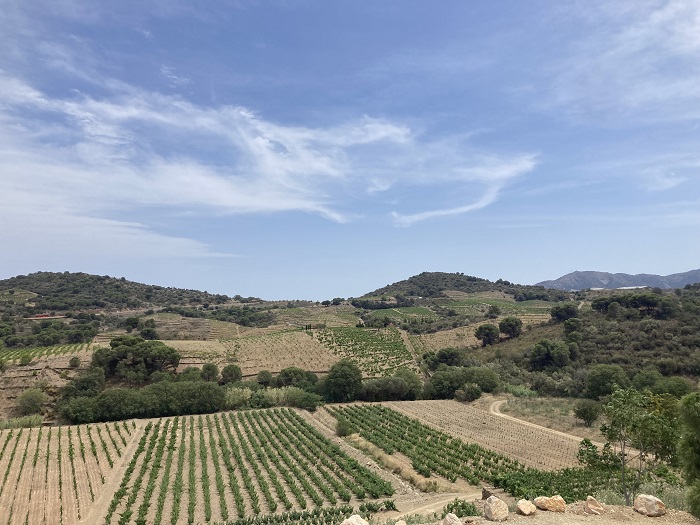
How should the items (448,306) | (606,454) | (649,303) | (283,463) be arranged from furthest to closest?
(448,306) < (649,303) < (283,463) < (606,454)

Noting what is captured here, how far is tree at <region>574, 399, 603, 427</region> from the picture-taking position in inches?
1788

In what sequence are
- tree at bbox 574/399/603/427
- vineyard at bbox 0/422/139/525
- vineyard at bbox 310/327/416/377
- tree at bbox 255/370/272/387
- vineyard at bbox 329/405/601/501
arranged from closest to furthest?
vineyard at bbox 329/405/601/501
vineyard at bbox 0/422/139/525
tree at bbox 574/399/603/427
tree at bbox 255/370/272/387
vineyard at bbox 310/327/416/377

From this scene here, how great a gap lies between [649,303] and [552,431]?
172ft

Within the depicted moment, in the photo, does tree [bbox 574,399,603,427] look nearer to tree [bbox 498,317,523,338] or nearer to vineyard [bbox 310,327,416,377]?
vineyard [bbox 310,327,416,377]

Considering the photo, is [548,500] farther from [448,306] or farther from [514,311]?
[448,306]

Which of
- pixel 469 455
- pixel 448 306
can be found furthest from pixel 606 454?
pixel 448 306

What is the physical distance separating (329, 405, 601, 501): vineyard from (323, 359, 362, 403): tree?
23.3 feet

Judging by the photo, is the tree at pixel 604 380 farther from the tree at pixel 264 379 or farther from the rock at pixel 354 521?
the rock at pixel 354 521

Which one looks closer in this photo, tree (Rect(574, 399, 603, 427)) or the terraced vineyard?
the terraced vineyard

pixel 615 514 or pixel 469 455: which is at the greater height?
pixel 615 514

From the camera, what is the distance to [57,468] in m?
36.4

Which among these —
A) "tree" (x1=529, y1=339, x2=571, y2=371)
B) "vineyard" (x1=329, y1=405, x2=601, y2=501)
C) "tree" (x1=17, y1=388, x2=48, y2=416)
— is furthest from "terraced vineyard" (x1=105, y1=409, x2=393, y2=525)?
"tree" (x1=529, y1=339, x2=571, y2=371)

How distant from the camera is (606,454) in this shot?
1853 cm

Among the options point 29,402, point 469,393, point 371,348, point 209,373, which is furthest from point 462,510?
point 371,348
